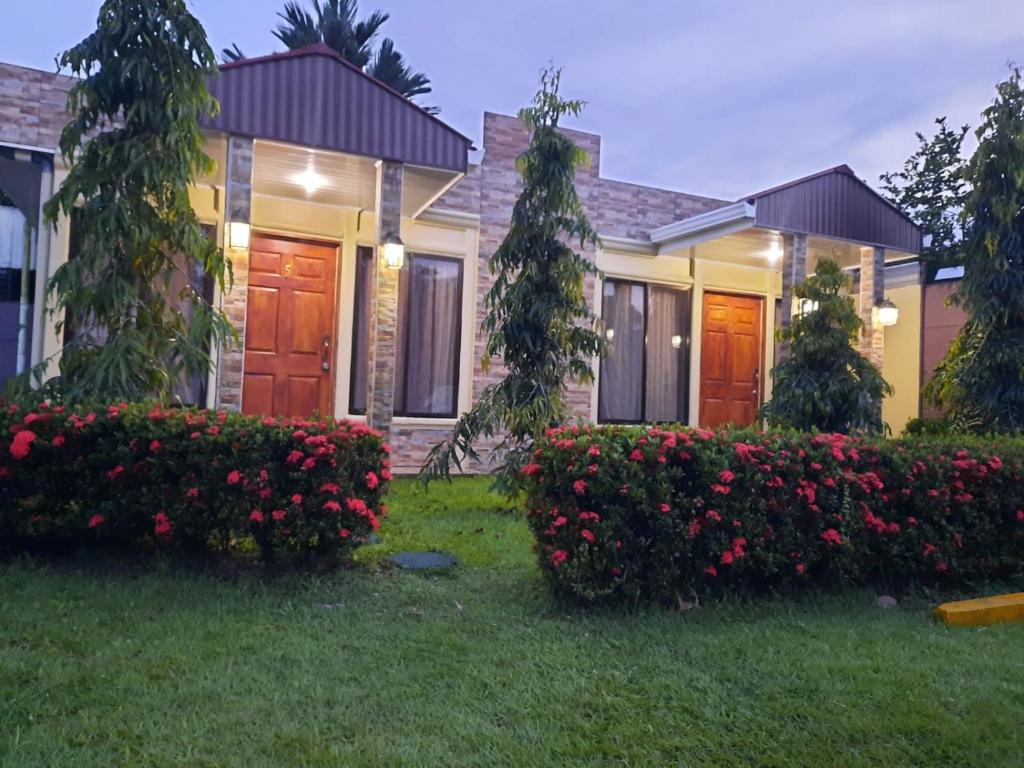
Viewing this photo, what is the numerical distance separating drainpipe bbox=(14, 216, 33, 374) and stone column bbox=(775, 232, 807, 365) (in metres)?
7.44

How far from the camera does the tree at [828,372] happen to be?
8773 millimetres

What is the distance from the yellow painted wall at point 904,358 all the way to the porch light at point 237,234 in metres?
10.1

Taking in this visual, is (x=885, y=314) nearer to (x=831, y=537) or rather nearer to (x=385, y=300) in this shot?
(x=385, y=300)

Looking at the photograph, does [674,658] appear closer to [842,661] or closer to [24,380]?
[842,661]

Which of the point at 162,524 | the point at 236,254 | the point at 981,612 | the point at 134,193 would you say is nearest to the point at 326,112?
the point at 236,254

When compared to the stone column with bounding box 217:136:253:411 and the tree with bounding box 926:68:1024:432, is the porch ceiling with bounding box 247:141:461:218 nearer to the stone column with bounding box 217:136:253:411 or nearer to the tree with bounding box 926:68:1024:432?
the stone column with bounding box 217:136:253:411

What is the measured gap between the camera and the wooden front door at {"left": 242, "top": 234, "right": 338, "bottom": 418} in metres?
9.51

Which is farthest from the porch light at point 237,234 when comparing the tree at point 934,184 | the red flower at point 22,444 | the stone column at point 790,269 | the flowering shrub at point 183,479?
the tree at point 934,184

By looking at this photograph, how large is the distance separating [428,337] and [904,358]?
7.85m

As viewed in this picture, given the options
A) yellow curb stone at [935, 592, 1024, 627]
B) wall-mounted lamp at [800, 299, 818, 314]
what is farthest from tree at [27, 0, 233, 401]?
wall-mounted lamp at [800, 299, 818, 314]

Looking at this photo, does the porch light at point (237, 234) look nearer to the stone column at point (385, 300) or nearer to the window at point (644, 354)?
the stone column at point (385, 300)

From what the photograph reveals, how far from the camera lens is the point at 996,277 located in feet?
29.3

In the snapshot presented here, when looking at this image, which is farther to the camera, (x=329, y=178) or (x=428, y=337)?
(x=428, y=337)

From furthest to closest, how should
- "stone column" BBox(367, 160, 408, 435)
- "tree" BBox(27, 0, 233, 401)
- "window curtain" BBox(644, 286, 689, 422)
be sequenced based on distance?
"window curtain" BBox(644, 286, 689, 422) < "stone column" BBox(367, 160, 408, 435) < "tree" BBox(27, 0, 233, 401)
